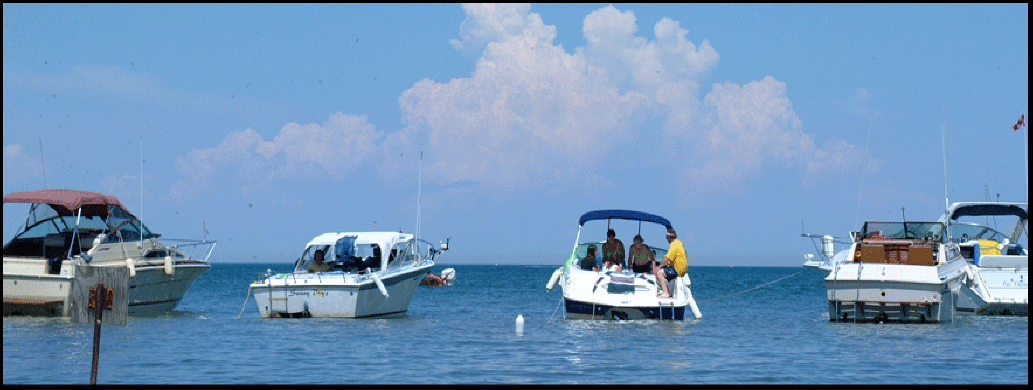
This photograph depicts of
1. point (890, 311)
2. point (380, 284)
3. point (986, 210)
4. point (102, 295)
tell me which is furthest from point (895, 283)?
point (102, 295)

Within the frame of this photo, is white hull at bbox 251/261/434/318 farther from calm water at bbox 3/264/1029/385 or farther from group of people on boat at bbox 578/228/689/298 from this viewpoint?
group of people on boat at bbox 578/228/689/298

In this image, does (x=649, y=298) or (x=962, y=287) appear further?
(x=962, y=287)

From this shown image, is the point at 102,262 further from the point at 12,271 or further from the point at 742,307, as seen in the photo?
the point at 742,307

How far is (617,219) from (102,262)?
13355 mm

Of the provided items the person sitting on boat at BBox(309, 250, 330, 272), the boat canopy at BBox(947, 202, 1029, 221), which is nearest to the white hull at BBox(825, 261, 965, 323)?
the boat canopy at BBox(947, 202, 1029, 221)

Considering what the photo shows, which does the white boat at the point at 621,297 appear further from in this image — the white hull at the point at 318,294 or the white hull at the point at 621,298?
the white hull at the point at 318,294

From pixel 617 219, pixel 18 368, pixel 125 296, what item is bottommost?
pixel 18 368

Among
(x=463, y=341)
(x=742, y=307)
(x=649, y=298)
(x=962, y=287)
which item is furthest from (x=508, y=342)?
(x=742, y=307)

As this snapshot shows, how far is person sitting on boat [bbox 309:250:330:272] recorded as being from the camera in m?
24.4

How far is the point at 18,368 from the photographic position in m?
14.4

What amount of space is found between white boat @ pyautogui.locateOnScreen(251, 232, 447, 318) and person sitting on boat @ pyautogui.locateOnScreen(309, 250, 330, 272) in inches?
1.1

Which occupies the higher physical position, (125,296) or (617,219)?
(617,219)

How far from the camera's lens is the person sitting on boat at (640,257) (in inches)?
894

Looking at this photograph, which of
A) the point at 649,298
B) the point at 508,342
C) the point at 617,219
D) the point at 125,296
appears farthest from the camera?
the point at 617,219
